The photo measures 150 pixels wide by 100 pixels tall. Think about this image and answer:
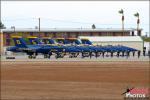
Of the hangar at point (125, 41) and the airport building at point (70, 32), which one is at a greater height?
the airport building at point (70, 32)

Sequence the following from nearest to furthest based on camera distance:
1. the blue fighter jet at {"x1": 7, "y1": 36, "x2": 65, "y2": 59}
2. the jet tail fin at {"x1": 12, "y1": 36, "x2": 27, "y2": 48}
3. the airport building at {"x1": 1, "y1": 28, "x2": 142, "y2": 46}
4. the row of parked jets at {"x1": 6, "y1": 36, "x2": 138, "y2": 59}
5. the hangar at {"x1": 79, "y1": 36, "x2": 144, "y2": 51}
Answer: the blue fighter jet at {"x1": 7, "y1": 36, "x2": 65, "y2": 59} → the row of parked jets at {"x1": 6, "y1": 36, "x2": 138, "y2": 59} → the jet tail fin at {"x1": 12, "y1": 36, "x2": 27, "y2": 48} → the hangar at {"x1": 79, "y1": 36, "x2": 144, "y2": 51} → the airport building at {"x1": 1, "y1": 28, "x2": 142, "y2": 46}

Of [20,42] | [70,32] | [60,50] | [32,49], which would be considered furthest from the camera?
[70,32]

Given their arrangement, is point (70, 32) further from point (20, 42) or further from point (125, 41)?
point (20, 42)

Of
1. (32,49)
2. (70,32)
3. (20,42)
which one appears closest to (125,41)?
(20,42)

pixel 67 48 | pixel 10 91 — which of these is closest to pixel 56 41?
pixel 67 48

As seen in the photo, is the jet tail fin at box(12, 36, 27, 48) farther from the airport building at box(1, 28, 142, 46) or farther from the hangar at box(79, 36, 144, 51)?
the airport building at box(1, 28, 142, 46)

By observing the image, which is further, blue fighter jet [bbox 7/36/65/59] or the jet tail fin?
the jet tail fin

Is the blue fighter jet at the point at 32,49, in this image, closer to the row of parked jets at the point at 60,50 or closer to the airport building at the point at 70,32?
the row of parked jets at the point at 60,50

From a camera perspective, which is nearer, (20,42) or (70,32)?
(20,42)

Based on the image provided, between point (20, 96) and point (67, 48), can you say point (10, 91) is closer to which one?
point (20, 96)

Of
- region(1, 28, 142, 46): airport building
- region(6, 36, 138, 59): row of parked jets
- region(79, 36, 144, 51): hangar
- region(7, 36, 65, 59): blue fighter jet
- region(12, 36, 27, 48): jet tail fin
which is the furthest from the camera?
region(1, 28, 142, 46): airport building

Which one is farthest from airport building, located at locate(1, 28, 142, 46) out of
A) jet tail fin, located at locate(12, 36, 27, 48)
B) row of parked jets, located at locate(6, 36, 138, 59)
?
jet tail fin, located at locate(12, 36, 27, 48)

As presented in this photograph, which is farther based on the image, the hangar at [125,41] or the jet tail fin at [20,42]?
the hangar at [125,41]

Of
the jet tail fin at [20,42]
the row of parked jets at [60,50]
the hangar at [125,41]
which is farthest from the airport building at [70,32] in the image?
the jet tail fin at [20,42]
